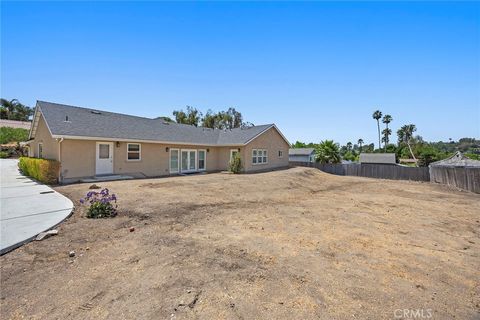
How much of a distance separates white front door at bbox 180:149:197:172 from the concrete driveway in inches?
413

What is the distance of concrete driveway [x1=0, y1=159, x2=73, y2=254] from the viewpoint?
505 centimetres

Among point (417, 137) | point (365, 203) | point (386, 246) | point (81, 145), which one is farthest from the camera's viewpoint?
point (417, 137)

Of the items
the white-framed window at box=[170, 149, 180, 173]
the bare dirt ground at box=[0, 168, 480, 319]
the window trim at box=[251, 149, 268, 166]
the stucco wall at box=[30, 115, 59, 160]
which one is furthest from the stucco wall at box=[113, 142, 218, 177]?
the bare dirt ground at box=[0, 168, 480, 319]

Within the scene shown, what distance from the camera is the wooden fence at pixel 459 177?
14.4m

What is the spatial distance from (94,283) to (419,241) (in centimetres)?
695

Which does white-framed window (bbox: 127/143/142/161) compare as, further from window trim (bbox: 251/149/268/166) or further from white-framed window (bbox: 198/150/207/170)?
window trim (bbox: 251/149/268/166)

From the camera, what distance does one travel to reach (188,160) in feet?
67.3

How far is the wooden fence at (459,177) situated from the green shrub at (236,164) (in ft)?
50.5

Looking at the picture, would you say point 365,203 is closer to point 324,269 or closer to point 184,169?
point 324,269

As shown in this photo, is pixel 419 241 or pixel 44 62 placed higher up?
pixel 44 62

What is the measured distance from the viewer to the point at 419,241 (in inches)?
229

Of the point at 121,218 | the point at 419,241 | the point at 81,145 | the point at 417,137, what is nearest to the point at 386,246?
the point at 419,241

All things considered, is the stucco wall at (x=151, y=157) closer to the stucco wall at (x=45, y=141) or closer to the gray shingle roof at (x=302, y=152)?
the stucco wall at (x=45, y=141)

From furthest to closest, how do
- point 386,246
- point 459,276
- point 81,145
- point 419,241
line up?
1. point 81,145
2. point 419,241
3. point 386,246
4. point 459,276
